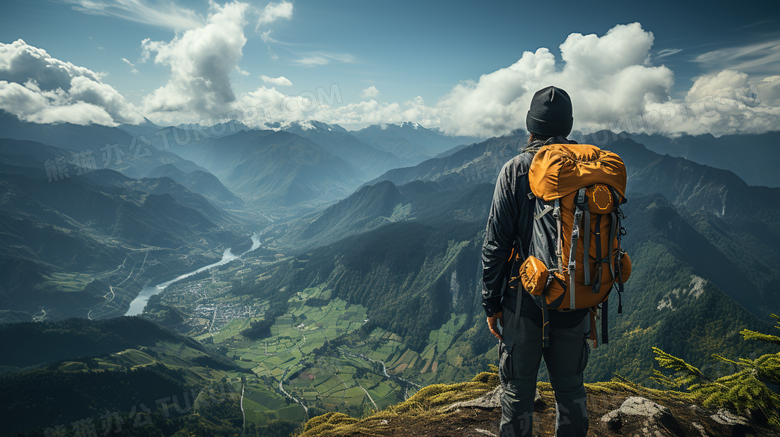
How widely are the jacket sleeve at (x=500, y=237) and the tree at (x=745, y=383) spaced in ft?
17.2

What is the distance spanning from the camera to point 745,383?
23.4ft

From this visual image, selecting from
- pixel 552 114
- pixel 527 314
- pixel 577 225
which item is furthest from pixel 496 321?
pixel 552 114

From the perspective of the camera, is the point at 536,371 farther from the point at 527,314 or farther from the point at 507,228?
the point at 507,228

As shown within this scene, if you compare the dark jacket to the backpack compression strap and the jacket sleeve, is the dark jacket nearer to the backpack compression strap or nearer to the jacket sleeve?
the jacket sleeve

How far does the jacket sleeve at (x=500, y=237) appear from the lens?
4.56 metres

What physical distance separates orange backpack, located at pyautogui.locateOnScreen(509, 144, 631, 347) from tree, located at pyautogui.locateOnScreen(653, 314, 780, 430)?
5048 millimetres

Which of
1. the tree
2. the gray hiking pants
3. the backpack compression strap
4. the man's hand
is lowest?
the tree

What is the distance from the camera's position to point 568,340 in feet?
14.4

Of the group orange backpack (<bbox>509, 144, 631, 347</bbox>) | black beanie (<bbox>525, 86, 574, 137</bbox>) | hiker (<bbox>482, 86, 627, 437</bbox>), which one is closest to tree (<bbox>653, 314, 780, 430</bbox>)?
hiker (<bbox>482, 86, 627, 437</bbox>)

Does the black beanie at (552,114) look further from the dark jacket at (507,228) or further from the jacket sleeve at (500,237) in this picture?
the jacket sleeve at (500,237)

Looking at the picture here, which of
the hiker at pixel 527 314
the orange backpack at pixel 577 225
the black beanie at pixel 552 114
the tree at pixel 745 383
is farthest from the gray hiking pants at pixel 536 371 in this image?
the tree at pixel 745 383

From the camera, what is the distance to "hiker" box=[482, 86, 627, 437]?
4.42 metres

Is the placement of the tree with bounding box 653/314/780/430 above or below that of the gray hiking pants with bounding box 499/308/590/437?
below

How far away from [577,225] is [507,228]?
1002 millimetres
